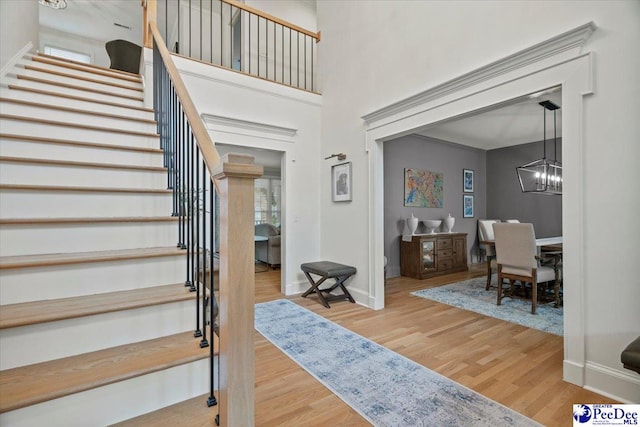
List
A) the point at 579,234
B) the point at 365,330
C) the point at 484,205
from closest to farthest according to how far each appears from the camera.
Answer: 1. the point at 579,234
2. the point at 365,330
3. the point at 484,205

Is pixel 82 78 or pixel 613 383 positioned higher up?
pixel 82 78

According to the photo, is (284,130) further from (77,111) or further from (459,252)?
(459,252)

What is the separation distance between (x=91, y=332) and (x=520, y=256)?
3.91 meters

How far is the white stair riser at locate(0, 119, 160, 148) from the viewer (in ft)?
6.89

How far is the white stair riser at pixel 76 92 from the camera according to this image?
266cm

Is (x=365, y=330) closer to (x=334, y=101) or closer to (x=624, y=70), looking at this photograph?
(x=624, y=70)

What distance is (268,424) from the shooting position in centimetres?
160

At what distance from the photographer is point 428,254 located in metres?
5.32

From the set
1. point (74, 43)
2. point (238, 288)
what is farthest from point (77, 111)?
point (74, 43)

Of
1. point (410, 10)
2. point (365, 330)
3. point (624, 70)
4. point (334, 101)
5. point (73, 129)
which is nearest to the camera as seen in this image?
point (624, 70)

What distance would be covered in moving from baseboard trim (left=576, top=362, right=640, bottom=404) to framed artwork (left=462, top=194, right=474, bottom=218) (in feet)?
16.8

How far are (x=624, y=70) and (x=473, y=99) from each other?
3.06ft

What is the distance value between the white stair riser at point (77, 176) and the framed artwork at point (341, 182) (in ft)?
7.49

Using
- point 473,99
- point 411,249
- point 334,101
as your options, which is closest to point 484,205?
point 411,249
